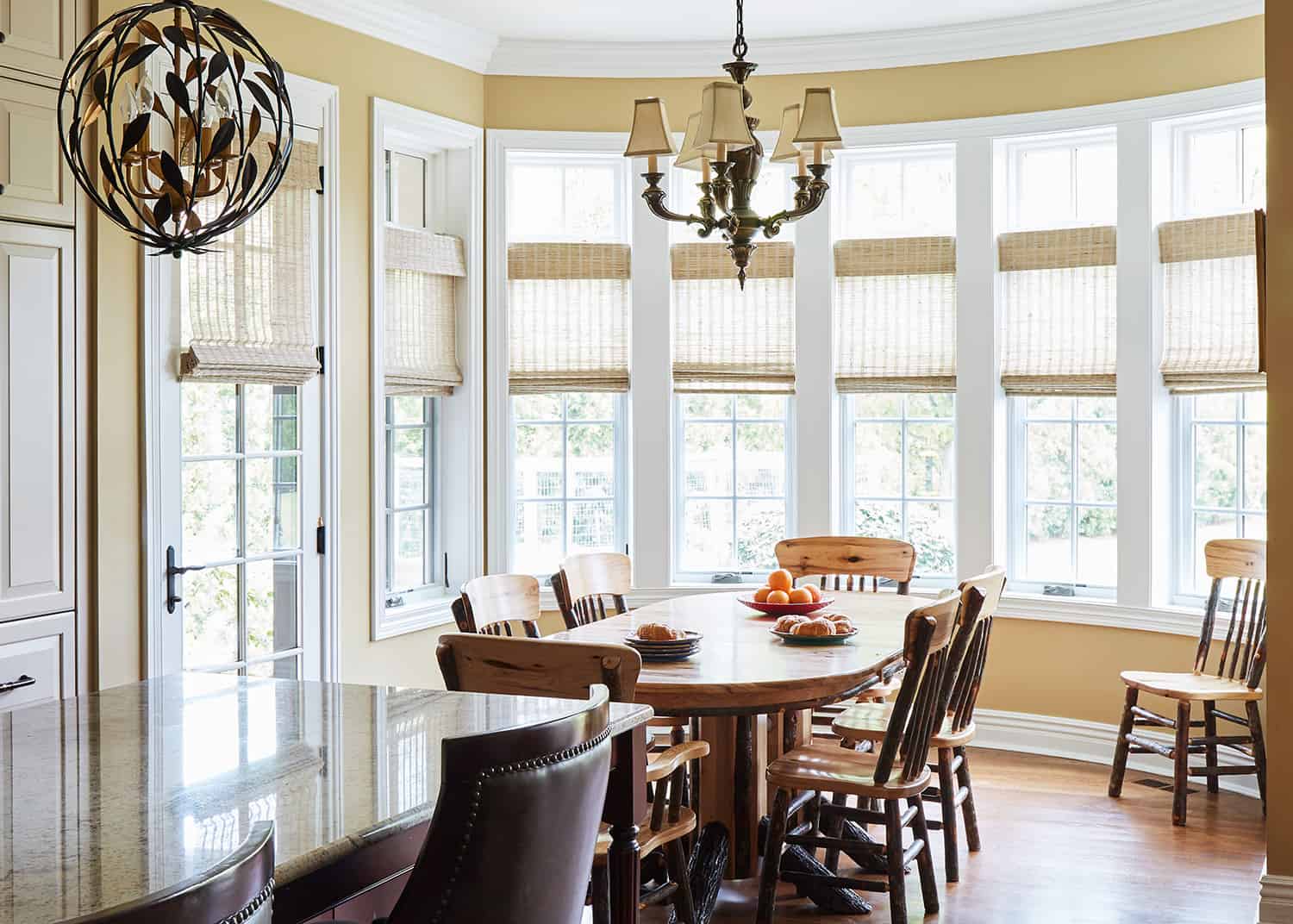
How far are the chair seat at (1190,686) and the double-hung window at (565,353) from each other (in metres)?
2.40

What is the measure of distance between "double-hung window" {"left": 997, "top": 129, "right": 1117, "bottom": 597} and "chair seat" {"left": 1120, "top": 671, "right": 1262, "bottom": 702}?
65 centimetres

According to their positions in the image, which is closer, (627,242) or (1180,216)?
(1180,216)

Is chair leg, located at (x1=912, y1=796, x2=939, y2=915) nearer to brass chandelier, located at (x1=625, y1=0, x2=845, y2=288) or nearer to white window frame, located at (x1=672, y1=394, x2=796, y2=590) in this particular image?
brass chandelier, located at (x1=625, y1=0, x2=845, y2=288)

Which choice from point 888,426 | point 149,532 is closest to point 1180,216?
point 888,426

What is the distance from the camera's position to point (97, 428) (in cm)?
385

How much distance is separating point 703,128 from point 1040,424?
2811mm

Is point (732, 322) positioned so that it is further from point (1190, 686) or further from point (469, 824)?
point (469, 824)

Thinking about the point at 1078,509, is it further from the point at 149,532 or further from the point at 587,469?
the point at 149,532

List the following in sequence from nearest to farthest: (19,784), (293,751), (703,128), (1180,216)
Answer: (19,784) → (293,751) → (703,128) → (1180,216)

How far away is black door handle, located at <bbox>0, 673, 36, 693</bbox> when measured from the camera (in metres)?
3.48

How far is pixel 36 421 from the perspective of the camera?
3650 millimetres

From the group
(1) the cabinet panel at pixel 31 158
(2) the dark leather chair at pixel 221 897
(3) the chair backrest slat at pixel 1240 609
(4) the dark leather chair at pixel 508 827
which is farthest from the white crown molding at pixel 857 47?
(2) the dark leather chair at pixel 221 897

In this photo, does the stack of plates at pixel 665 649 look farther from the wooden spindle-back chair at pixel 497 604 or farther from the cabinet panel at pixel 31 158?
the cabinet panel at pixel 31 158

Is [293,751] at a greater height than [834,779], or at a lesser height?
greater
